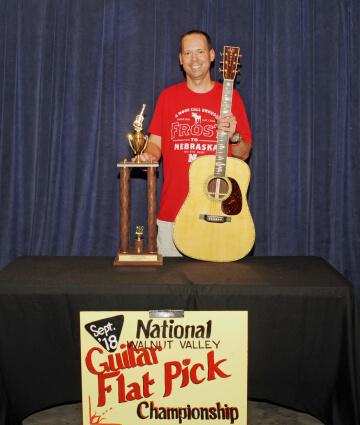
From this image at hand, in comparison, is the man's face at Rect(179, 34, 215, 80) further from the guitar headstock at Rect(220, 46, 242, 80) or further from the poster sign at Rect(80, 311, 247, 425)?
the poster sign at Rect(80, 311, 247, 425)

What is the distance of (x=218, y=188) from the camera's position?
2334 millimetres

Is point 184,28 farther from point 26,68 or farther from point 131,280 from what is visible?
point 131,280

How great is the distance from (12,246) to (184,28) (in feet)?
5.54

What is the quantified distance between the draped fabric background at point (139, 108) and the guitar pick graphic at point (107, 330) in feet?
5.26

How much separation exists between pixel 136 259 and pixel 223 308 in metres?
0.47

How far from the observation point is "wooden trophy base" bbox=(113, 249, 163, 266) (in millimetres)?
2219

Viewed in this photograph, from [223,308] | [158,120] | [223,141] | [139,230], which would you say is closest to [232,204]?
[223,141]

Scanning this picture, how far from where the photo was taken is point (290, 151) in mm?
3375

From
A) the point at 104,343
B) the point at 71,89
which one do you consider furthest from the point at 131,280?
the point at 71,89

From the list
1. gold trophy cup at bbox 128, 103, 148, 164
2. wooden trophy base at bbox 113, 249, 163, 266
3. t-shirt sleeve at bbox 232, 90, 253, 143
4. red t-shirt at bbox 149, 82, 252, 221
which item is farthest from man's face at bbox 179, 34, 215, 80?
wooden trophy base at bbox 113, 249, 163, 266

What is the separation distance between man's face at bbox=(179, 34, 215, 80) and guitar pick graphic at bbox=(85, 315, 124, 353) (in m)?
1.30

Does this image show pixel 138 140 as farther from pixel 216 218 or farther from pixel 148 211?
pixel 216 218

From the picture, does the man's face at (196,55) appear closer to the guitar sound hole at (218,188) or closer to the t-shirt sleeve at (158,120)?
the t-shirt sleeve at (158,120)

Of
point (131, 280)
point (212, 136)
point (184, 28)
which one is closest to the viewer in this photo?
point (131, 280)
